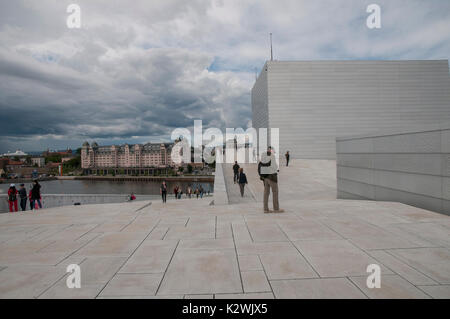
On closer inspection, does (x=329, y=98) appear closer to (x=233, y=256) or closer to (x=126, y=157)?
(x=233, y=256)

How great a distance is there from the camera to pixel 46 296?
3.14 metres

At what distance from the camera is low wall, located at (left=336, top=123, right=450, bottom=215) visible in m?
6.99

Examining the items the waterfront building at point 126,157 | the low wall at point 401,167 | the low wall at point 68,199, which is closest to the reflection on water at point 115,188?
the waterfront building at point 126,157

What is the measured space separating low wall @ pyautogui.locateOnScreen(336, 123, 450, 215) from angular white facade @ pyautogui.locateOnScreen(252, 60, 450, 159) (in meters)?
42.2

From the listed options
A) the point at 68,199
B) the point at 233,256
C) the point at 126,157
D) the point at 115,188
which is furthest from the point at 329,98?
the point at 126,157

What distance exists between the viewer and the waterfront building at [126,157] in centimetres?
16262

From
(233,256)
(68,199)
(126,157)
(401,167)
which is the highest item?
(126,157)

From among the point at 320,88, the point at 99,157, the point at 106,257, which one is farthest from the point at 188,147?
the point at 106,257

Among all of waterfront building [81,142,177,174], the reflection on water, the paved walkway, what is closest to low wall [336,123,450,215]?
the paved walkway

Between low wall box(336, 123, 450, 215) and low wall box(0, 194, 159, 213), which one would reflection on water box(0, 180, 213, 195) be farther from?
low wall box(336, 123, 450, 215)

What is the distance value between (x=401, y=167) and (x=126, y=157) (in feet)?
573

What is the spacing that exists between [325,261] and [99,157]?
7385 inches

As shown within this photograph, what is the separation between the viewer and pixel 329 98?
176ft
